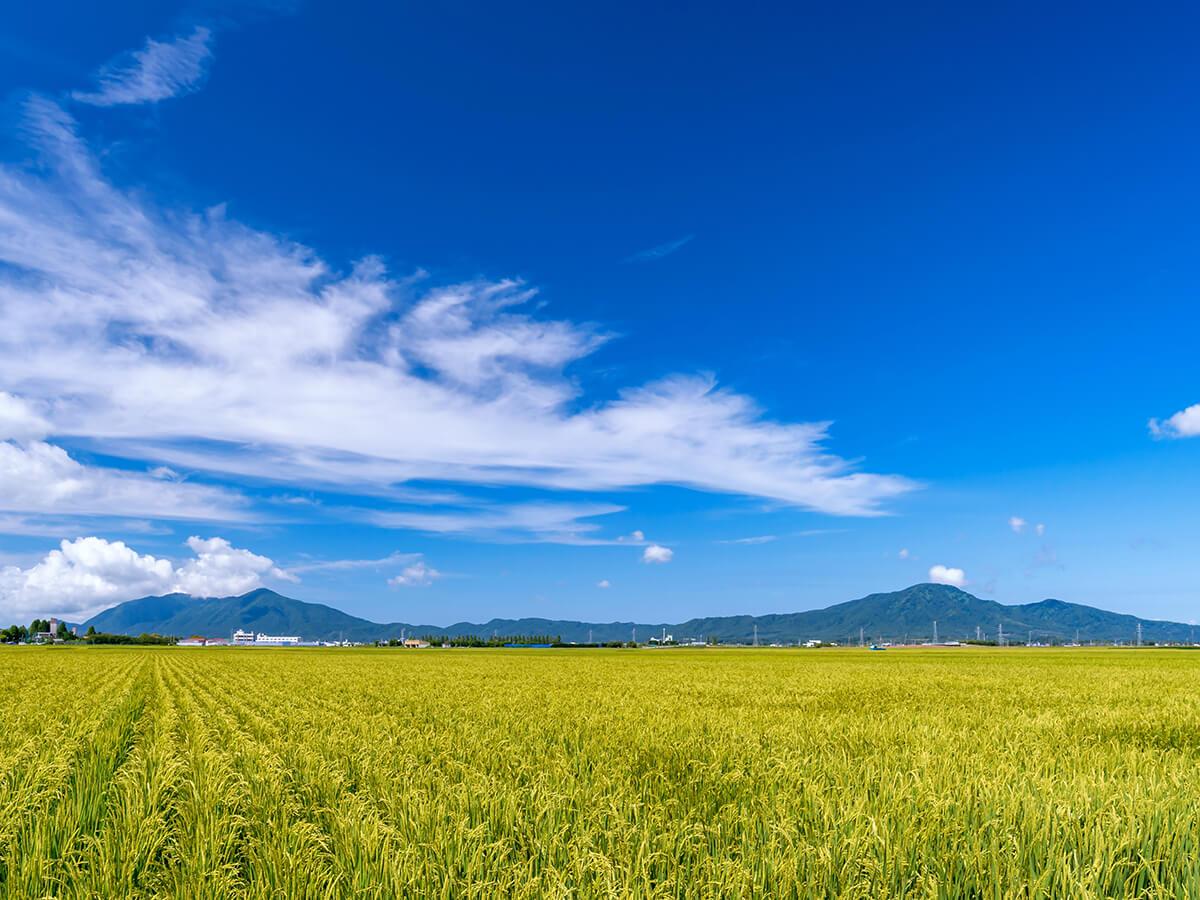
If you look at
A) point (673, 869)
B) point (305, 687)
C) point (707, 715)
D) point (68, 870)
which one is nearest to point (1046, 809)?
point (673, 869)

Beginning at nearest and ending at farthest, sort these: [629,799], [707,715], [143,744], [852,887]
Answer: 1. [852,887]
2. [629,799]
3. [143,744]
4. [707,715]

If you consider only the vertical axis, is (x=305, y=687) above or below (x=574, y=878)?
below

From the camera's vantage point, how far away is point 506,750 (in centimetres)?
1098

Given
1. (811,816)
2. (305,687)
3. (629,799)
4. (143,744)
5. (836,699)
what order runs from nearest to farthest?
1. (811,816)
2. (629,799)
3. (143,744)
4. (836,699)
5. (305,687)

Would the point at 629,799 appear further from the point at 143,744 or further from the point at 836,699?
the point at 836,699

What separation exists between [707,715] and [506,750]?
6823mm

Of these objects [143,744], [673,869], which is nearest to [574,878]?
[673,869]

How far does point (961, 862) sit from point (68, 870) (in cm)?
710

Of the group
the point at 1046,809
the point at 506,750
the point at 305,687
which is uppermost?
the point at 1046,809

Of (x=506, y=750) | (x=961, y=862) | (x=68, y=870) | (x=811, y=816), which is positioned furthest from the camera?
(x=506, y=750)

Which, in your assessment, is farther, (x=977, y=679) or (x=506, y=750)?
(x=977, y=679)

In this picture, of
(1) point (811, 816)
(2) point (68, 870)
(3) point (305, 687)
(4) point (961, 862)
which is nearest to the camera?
(4) point (961, 862)

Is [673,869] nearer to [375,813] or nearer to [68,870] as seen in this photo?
[375,813]

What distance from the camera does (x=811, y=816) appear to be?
670 cm
